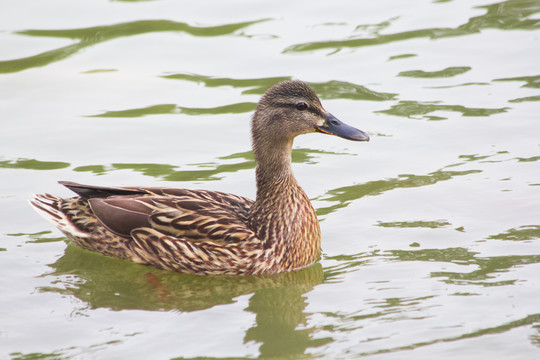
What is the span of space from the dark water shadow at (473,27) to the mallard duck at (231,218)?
4.81 meters

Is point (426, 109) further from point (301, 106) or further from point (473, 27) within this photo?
point (301, 106)

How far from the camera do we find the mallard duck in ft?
30.8

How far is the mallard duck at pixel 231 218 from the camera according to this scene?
9.39 meters

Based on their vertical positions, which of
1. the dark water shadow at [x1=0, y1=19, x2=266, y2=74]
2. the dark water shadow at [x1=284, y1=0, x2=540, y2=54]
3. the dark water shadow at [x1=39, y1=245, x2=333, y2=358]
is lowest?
the dark water shadow at [x1=39, y1=245, x2=333, y2=358]

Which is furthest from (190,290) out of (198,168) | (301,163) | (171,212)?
(301,163)

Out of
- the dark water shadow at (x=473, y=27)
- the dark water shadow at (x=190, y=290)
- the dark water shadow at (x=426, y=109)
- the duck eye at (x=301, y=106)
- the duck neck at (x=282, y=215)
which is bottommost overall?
the dark water shadow at (x=190, y=290)

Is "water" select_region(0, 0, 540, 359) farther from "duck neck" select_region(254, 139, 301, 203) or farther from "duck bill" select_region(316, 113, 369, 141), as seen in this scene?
"duck bill" select_region(316, 113, 369, 141)

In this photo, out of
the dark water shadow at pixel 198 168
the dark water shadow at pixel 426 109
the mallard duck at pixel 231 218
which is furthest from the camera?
the dark water shadow at pixel 426 109

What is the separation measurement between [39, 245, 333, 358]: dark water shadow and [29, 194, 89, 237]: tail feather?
0.90 ft

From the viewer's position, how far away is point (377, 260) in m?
9.42

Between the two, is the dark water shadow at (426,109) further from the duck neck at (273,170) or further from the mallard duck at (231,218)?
the duck neck at (273,170)

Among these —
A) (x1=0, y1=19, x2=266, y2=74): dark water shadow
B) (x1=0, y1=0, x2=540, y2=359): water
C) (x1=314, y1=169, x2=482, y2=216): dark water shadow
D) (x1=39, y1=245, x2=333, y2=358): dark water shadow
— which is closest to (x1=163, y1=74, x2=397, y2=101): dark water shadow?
(x1=0, y1=0, x2=540, y2=359): water

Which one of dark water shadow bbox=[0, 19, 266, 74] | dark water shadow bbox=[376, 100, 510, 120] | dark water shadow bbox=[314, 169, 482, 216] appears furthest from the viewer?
dark water shadow bbox=[0, 19, 266, 74]

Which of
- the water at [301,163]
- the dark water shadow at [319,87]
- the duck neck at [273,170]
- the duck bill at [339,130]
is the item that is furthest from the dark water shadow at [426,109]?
the duck neck at [273,170]
